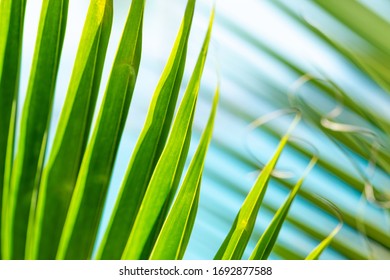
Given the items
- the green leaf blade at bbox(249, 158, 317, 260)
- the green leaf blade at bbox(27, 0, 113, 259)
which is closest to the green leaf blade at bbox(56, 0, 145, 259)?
the green leaf blade at bbox(27, 0, 113, 259)

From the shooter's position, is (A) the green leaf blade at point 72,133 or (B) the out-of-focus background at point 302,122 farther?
(B) the out-of-focus background at point 302,122

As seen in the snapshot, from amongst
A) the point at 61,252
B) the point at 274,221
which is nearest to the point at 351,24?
the point at 274,221

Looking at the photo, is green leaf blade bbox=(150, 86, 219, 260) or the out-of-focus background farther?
the out-of-focus background

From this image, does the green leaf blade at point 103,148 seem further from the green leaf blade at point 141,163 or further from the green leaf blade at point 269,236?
the green leaf blade at point 269,236

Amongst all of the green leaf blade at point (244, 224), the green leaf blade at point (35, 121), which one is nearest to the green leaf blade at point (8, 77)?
the green leaf blade at point (35, 121)

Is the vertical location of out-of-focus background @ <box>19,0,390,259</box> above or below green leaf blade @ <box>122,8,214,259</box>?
above

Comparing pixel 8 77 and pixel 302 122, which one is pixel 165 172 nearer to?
pixel 8 77

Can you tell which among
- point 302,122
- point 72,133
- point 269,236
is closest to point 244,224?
point 269,236

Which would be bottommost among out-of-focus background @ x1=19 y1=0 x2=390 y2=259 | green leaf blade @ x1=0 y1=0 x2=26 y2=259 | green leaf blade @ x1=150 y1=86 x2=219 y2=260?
green leaf blade @ x1=150 y1=86 x2=219 y2=260

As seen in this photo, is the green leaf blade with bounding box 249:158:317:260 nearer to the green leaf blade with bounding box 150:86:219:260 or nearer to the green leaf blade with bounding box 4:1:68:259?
the green leaf blade with bounding box 150:86:219:260
